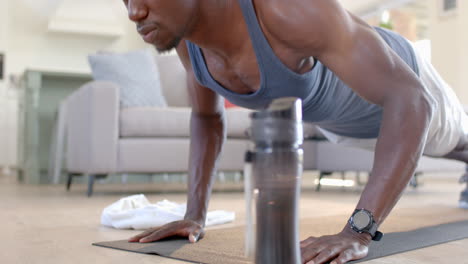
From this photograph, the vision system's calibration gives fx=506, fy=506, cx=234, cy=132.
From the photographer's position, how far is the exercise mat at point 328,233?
102cm

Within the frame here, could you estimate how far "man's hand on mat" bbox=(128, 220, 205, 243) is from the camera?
3.87ft

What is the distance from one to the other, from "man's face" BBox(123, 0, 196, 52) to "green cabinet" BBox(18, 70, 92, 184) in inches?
123

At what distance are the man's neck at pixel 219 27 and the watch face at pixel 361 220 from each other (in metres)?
0.43

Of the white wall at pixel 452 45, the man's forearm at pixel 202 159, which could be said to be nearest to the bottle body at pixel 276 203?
the man's forearm at pixel 202 159

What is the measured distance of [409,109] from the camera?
0.99 meters

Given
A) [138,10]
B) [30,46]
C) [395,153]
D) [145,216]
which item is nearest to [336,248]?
[395,153]

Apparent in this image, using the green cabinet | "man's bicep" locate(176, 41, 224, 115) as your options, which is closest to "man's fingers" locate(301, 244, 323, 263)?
"man's bicep" locate(176, 41, 224, 115)

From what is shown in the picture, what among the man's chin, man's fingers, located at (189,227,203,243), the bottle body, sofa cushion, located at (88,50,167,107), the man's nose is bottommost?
man's fingers, located at (189,227,203,243)

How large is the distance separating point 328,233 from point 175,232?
42 centimetres

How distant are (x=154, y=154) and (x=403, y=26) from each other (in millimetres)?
4637

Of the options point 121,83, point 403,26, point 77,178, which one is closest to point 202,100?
point 121,83

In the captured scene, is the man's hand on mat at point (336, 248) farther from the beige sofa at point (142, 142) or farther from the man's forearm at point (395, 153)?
the beige sofa at point (142, 142)

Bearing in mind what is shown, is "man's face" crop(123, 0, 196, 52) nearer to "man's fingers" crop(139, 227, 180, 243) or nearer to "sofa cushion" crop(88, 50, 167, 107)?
"man's fingers" crop(139, 227, 180, 243)

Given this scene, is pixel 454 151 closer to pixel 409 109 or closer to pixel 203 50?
pixel 409 109
